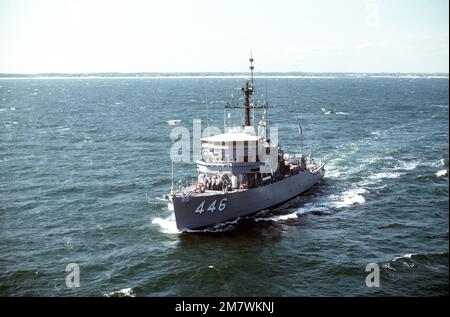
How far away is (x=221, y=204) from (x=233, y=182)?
2.99m

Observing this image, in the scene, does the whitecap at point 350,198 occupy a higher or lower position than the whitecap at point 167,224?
higher

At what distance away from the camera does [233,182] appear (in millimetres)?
40375

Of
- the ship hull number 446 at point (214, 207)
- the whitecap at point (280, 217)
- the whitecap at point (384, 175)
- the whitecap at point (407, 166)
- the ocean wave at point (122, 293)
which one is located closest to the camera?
the ocean wave at point (122, 293)

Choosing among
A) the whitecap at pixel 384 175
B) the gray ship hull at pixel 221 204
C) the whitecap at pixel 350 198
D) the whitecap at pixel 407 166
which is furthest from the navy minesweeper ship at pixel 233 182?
the whitecap at pixel 407 166

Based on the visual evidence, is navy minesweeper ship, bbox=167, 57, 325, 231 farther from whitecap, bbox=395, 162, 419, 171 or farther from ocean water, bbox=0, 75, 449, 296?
whitecap, bbox=395, 162, 419, 171

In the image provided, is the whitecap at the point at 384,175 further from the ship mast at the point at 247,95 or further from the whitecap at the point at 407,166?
the ship mast at the point at 247,95

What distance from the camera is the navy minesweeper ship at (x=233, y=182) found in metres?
37.4

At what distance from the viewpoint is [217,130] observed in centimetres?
8494

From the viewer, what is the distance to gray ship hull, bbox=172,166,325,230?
36.9 metres

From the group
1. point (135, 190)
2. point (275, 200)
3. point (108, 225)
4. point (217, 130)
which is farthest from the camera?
point (217, 130)

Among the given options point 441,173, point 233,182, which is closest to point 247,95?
point 233,182

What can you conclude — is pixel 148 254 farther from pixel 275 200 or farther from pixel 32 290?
pixel 275 200
